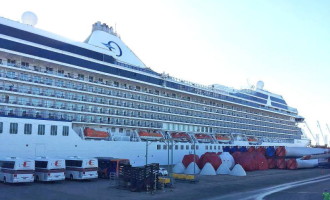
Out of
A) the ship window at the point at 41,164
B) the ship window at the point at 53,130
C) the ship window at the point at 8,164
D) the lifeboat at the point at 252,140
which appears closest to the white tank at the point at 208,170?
the ship window at the point at 53,130

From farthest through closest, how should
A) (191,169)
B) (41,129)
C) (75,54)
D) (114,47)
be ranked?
(114,47), (191,169), (75,54), (41,129)

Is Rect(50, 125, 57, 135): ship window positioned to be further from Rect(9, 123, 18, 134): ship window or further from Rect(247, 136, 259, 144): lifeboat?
Rect(247, 136, 259, 144): lifeboat

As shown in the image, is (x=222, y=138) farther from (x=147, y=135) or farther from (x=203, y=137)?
(x=147, y=135)

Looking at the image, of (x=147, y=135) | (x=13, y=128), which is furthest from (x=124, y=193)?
(x=147, y=135)

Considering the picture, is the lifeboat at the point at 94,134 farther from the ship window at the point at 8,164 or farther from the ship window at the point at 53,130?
the ship window at the point at 8,164

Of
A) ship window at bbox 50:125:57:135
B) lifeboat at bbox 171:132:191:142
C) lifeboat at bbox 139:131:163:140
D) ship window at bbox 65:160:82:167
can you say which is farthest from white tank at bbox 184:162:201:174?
ship window at bbox 50:125:57:135

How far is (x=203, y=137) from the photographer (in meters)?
54.8

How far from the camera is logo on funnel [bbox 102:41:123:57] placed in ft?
154

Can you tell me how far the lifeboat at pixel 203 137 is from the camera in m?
54.1

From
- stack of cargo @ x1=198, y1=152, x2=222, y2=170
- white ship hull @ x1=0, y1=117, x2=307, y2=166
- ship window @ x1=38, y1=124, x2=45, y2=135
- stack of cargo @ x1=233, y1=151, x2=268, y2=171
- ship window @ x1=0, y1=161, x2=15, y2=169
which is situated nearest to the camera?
ship window @ x1=0, y1=161, x2=15, y2=169

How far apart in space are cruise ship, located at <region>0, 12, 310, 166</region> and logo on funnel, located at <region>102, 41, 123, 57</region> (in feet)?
0.12

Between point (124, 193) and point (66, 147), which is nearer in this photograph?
point (124, 193)

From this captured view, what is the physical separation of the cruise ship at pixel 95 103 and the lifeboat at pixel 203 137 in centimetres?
19

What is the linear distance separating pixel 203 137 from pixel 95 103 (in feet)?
73.5
